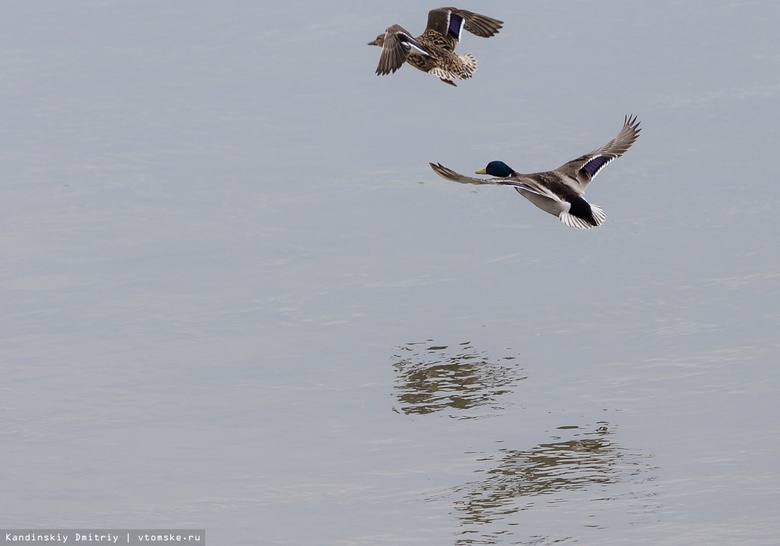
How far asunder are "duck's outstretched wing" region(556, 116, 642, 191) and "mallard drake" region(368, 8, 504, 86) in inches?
Result: 69.1

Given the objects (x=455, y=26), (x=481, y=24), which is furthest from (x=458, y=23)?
(x=481, y=24)

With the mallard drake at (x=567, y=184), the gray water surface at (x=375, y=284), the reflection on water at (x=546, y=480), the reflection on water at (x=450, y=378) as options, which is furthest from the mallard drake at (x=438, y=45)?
the reflection on water at (x=546, y=480)

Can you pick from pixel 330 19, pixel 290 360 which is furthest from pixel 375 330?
pixel 330 19

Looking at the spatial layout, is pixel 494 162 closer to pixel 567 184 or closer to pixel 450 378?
pixel 567 184

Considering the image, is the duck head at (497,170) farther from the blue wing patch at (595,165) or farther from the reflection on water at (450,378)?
the reflection on water at (450,378)

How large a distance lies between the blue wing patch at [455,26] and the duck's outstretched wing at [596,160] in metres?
2.28

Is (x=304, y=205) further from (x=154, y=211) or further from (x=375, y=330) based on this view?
(x=375, y=330)

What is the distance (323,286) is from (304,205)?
171 centimetres

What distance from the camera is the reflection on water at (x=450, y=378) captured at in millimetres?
10594

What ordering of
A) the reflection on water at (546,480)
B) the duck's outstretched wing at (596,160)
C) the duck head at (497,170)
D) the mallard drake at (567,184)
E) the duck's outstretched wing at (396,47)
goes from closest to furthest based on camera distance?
the reflection on water at (546,480) < the mallard drake at (567,184) < the duck head at (497,170) < the duck's outstretched wing at (596,160) < the duck's outstretched wing at (396,47)

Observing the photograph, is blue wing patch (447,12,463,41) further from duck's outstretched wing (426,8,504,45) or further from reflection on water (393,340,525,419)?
reflection on water (393,340,525,419)

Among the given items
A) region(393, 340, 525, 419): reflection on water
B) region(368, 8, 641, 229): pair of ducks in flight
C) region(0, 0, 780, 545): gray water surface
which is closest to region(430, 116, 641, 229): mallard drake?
region(368, 8, 641, 229): pair of ducks in flight

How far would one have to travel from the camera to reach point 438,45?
14461 mm

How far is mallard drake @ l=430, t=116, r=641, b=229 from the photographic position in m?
11.9
